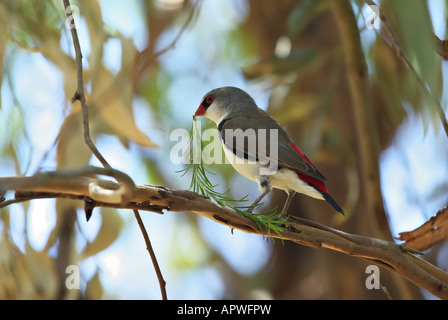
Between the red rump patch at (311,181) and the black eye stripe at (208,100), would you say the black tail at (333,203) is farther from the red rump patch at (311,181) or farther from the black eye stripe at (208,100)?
the black eye stripe at (208,100)

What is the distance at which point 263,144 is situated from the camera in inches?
99.1

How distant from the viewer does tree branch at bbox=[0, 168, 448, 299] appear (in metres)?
1.40

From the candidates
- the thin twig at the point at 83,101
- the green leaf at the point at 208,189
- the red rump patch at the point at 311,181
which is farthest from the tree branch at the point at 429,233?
the thin twig at the point at 83,101

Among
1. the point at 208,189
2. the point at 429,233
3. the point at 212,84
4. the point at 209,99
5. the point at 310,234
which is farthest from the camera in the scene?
the point at 212,84

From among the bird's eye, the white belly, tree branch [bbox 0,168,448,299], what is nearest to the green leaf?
tree branch [bbox 0,168,448,299]

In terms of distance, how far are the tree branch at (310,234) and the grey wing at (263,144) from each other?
63 cm

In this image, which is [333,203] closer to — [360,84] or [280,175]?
[280,175]

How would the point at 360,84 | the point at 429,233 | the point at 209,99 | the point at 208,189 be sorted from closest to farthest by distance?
the point at 208,189 → the point at 429,233 → the point at 360,84 → the point at 209,99

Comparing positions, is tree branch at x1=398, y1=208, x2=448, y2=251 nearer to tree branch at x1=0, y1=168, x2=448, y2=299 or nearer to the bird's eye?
tree branch at x1=0, y1=168, x2=448, y2=299

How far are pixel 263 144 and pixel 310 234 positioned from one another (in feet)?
2.96

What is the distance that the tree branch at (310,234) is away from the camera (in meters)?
1.40

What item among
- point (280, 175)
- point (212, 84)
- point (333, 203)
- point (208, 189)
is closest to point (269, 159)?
point (280, 175)

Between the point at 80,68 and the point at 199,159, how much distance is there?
526 mm
